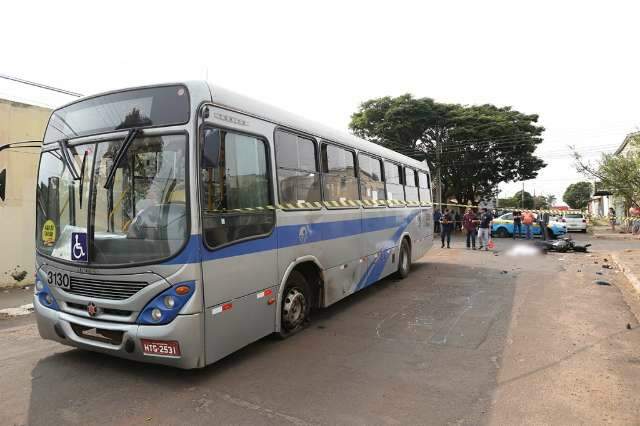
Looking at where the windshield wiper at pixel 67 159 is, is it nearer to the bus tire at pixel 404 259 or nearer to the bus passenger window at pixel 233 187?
the bus passenger window at pixel 233 187

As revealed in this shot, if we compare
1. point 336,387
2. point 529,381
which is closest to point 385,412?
point 336,387

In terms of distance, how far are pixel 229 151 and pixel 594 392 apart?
4.32 m

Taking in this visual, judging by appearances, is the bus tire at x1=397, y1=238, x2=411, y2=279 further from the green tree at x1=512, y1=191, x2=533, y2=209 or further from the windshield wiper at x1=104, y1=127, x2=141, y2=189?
the green tree at x1=512, y1=191, x2=533, y2=209

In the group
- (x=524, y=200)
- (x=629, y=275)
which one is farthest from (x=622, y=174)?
(x=524, y=200)

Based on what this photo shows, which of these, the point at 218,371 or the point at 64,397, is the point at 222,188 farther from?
the point at 64,397

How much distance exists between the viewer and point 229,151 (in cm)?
454

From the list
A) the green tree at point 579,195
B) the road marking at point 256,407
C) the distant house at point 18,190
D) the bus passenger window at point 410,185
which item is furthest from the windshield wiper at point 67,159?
the green tree at point 579,195

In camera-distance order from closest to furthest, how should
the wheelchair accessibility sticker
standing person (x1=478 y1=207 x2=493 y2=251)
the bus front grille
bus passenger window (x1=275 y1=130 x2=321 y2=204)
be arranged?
the bus front grille < the wheelchair accessibility sticker < bus passenger window (x1=275 y1=130 x2=321 y2=204) < standing person (x1=478 y1=207 x2=493 y2=251)

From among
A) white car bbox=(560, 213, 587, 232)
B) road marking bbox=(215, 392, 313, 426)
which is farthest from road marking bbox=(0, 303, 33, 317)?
white car bbox=(560, 213, 587, 232)

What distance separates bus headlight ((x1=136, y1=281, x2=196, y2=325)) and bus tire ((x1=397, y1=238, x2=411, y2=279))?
6.71 m

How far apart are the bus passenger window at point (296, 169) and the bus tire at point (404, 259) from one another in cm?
447

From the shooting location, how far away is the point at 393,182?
31.7 ft

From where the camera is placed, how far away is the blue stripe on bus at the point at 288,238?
3996mm

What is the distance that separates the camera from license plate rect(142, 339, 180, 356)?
399 centimetres
